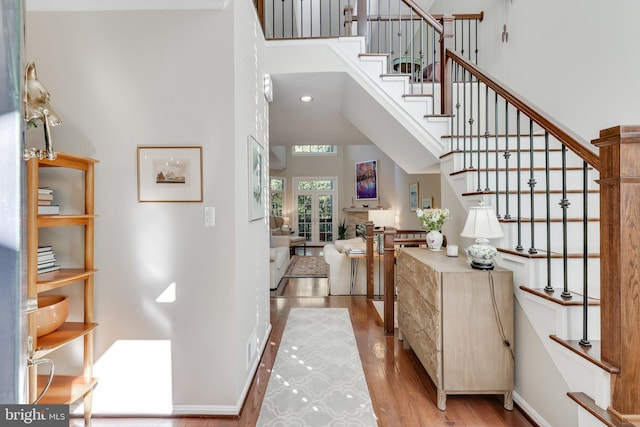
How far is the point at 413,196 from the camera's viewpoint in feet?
24.0

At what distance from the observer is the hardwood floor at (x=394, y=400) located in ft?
5.70

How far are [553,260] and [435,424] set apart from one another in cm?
119

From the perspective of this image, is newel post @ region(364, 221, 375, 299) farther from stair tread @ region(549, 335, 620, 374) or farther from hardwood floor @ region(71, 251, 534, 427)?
stair tread @ region(549, 335, 620, 374)

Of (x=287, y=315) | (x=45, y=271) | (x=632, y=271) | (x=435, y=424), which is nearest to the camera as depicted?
(x=632, y=271)

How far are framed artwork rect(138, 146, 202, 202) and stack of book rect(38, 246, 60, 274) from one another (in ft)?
1.82

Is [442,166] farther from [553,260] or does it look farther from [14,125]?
[14,125]

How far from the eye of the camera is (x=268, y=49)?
289cm

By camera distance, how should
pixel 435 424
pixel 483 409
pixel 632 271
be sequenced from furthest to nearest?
pixel 483 409
pixel 435 424
pixel 632 271

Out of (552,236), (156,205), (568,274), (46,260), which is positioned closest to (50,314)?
(46,260)

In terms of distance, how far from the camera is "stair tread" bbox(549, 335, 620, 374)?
112cm

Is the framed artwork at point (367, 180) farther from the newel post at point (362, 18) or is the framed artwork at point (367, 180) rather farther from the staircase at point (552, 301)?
the staircase at point (552, 301)

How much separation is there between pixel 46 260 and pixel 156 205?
24.6 inches

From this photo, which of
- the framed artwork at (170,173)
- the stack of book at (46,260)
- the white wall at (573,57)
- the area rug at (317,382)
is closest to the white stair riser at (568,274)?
the white wall at (573,57)

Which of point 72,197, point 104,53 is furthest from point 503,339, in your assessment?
point 104,53
